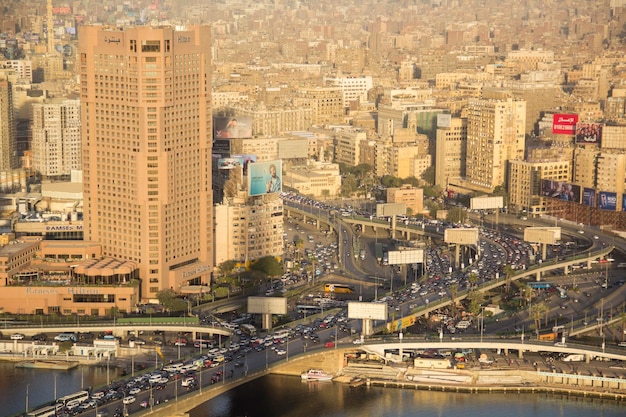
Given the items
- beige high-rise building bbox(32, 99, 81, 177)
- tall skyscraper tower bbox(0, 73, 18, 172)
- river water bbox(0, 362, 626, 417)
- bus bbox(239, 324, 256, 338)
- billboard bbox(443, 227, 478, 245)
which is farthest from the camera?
beige high-rise building bbox(32, 99, 81, 177)

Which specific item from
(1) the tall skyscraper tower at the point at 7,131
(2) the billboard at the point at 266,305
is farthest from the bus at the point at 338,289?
(1) the tall skyscraper tower at the point at 7,131

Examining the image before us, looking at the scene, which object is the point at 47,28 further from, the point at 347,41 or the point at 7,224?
the point at 7,224

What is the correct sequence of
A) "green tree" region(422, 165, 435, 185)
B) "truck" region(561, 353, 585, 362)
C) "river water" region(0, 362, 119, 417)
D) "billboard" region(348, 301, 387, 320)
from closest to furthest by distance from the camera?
"river water" region(0, 362, 119, 417), "truck" region(561, 353, 585, 362), "billboard" region(348, 301, 387, 320), "green tree" region(422, 165, 435, 185)

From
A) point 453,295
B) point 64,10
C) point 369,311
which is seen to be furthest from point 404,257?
point 64,10

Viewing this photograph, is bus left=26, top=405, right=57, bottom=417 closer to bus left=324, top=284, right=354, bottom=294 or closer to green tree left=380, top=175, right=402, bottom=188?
bus left=324, top=284, right=354, bottom=294

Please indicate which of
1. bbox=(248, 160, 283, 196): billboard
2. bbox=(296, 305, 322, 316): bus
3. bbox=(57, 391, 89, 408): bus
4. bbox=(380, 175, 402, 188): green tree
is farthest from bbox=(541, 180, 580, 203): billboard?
bbox=(57, 391, 89, 408): bus

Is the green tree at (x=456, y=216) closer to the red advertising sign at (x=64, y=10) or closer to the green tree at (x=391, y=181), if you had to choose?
the green tree at (x=391, y=181)
